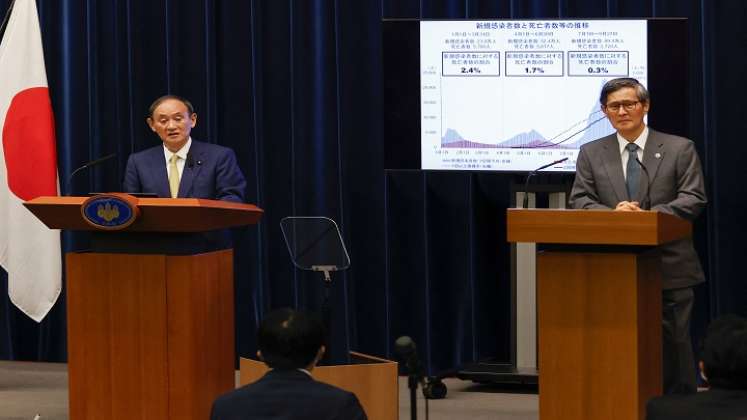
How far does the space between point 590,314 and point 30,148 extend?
11.1ft

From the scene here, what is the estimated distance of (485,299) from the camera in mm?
6301

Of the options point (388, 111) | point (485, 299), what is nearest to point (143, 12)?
point (388, 111)

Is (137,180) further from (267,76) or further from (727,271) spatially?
(727,271)

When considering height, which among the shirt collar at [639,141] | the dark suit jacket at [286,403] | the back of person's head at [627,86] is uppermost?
the back of person's head at [627,86]

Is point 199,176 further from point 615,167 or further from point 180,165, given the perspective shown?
point 615,167

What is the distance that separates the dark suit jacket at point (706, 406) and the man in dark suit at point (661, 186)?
1.90 m

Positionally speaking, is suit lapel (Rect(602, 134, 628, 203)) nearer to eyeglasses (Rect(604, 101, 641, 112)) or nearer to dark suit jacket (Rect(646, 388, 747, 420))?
eyeglasses (Rect(604, 101, 641, 112))

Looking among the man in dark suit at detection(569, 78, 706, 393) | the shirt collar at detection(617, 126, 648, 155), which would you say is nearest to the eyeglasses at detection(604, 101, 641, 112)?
the man in dark suit at detection(569, 78, 706, 393)

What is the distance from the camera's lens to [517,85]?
568 centimetres

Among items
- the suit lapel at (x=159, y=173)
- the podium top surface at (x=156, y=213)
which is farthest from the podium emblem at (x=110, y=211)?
the suit lapel at (x=159, y=173)

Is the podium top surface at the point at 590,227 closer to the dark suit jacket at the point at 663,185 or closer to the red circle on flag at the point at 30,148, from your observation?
the dark suit jacket at the point at 663,185

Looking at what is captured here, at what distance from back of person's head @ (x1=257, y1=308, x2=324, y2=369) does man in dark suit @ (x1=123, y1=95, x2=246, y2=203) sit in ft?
7.38

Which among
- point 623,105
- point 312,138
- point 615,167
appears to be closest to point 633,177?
point 615,167

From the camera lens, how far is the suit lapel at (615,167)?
14.6 feet
